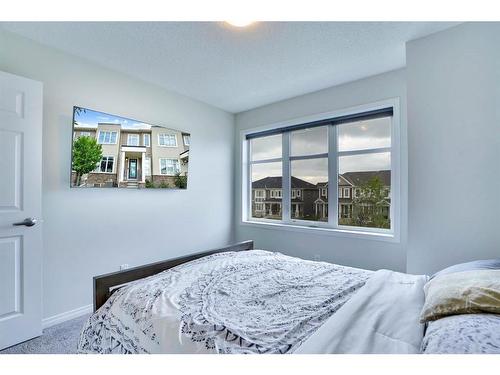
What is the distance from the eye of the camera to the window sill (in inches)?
105

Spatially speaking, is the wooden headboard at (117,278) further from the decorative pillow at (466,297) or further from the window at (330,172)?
the window at (330,172)

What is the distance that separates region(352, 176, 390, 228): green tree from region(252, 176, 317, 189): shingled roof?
0.59 meters

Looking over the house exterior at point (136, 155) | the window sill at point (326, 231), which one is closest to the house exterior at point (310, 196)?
the window sill at point (326, 231)

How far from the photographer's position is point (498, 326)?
753 mm

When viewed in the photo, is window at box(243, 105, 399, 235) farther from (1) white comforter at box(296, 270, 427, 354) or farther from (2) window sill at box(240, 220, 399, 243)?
(1) white comforter at box(296, 270, 427, 354)

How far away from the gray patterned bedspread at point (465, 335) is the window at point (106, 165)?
2.62 meters

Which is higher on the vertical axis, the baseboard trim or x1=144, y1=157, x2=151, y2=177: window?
x1=144, y1=157, x2=151, y2=177: window

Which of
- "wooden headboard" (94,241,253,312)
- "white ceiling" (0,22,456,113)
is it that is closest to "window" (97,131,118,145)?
"white ceiling" (0,22,456,113)

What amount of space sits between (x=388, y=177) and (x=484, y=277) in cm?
195

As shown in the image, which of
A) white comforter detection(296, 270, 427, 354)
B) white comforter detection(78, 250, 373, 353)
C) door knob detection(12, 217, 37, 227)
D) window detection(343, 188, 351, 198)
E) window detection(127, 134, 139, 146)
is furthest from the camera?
window detection(343, 188, 351, 198)

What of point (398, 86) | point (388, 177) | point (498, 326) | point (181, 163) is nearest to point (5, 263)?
point (181, 163)

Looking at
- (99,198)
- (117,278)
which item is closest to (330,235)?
(117,278)

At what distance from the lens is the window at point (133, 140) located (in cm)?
260
